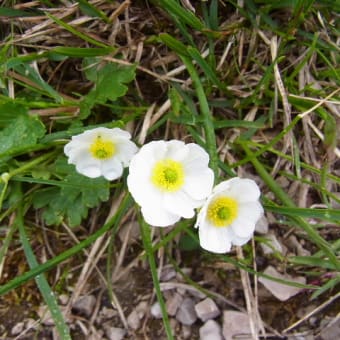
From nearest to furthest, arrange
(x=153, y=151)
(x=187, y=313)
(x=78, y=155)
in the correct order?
1. (x=153, y=151)
2. (x=78, y=155)
3. (x=187, y=313)

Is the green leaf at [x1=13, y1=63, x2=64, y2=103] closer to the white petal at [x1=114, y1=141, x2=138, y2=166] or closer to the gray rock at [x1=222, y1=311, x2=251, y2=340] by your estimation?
the white petal at [x1=114, y1=141, x2=138, y2=166]

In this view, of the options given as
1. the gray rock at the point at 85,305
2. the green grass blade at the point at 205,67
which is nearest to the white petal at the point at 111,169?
the green grass blade at the point at 205,67

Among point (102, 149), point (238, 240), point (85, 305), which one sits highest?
point (102, 149)

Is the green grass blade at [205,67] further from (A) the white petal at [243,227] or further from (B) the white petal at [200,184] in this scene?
(A) the white petal at [243,227]

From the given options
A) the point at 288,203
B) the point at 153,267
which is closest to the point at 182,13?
the point at 288,203

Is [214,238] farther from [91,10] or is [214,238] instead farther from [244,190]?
[91,10]

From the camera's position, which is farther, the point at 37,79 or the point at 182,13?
the point at 37,79
